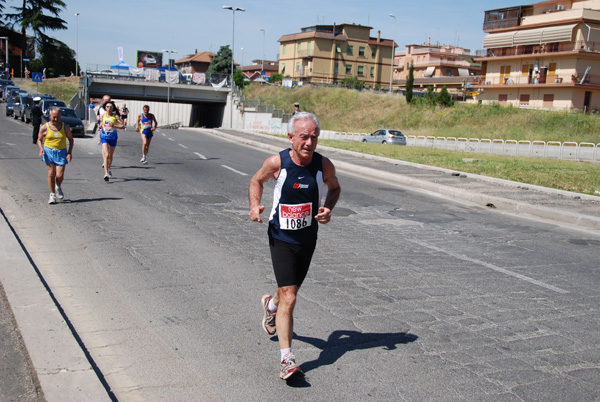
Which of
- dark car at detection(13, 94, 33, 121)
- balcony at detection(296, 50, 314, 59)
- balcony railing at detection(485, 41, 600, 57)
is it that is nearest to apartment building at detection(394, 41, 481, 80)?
balcony at detection(296, 50, 314, 59)

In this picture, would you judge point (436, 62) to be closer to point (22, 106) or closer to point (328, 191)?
point (22, 106)

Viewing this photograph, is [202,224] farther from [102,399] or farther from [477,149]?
[477,149]

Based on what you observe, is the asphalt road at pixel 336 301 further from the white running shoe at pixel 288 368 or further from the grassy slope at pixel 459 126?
the grassy slope at pixel 459 126

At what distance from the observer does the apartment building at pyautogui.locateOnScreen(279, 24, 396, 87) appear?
9294 cm

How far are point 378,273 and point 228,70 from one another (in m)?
95.1

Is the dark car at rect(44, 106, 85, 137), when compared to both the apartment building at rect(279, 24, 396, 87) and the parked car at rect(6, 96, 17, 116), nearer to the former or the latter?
the parked car at rect(6, 96, 17, 116)

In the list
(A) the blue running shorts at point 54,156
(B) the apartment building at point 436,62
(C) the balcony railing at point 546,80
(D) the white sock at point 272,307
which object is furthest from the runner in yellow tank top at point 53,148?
(B) the apartment building at point 436,62

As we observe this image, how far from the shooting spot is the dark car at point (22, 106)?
35.3 m

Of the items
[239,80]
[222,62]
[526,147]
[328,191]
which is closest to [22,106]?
[526,147]

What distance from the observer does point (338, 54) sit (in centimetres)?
9381

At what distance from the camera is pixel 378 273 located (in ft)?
22.1

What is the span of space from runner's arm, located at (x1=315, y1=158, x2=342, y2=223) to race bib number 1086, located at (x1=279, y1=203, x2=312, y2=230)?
11cm

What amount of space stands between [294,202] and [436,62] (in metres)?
100

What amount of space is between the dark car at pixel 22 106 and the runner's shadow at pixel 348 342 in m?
34.8
